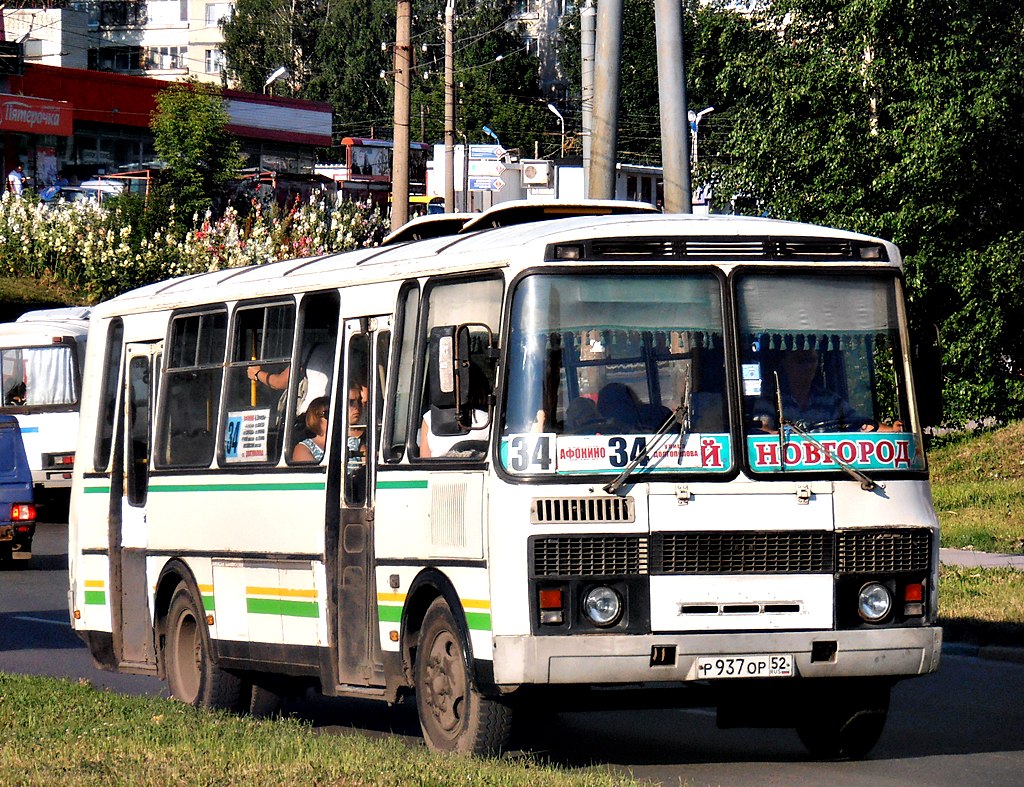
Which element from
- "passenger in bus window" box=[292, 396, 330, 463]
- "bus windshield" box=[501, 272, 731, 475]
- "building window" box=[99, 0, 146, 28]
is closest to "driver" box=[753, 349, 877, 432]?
"bus windshield" box=[501, 272, 731, 475]

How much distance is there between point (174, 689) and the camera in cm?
1243

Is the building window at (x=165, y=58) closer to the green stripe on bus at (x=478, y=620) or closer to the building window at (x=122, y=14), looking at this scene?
the building window at (x=122, y=14)

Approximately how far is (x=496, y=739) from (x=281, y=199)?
5619 centimetres

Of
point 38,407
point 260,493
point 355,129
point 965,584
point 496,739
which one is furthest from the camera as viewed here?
point 355,129

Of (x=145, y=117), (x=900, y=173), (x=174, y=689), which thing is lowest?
(x=174, y=689)

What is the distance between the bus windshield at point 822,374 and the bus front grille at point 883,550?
323mm

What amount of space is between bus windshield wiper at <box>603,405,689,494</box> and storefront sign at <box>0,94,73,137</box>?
57.0m

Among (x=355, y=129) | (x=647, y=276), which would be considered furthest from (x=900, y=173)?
(x=355, y=129)


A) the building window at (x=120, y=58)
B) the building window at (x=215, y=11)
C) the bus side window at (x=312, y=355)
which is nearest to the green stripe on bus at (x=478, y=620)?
the bus side window at (x=312, y=355)

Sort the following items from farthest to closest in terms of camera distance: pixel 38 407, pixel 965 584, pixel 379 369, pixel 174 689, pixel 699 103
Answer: pixel 699 103, pixel 38 407, pixel 965 584, pixel 174 689, pixel 379 369

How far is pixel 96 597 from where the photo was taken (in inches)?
521

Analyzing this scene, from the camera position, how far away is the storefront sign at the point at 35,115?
6341cm

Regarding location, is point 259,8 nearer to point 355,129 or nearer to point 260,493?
point 355,129

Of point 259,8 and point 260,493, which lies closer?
point 260,493
